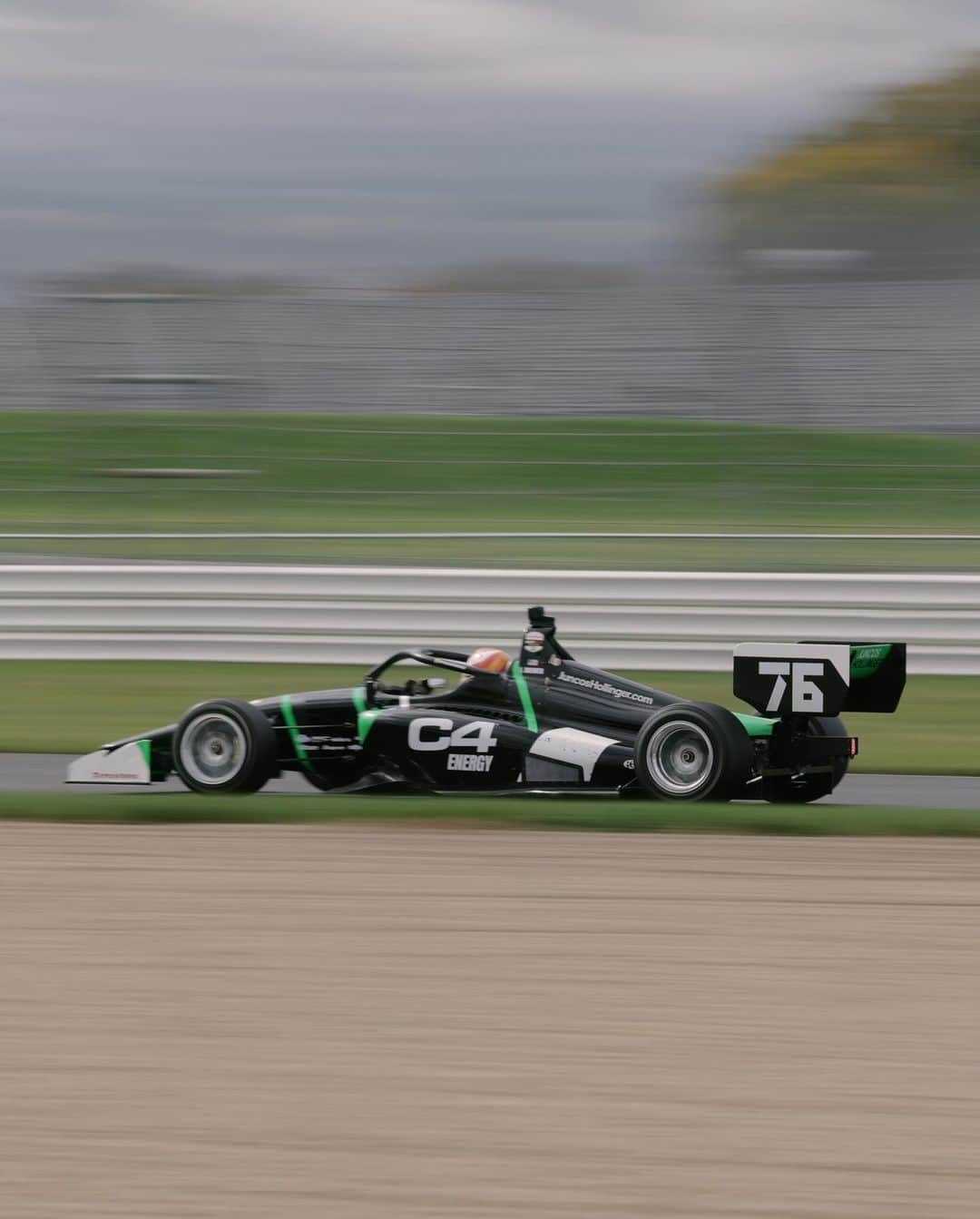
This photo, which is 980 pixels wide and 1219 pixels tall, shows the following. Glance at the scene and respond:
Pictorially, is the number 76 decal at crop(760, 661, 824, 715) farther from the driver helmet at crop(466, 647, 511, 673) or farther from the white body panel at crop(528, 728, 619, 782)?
the driver helmet at crop(466, 647, 511, 673)

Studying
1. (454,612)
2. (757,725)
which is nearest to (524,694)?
(757,725)

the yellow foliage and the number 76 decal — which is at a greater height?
the yellow foliage

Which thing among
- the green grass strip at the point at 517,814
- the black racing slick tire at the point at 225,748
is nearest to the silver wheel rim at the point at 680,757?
the green grass strip at the point at 517,814

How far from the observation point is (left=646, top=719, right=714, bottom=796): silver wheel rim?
24.7 ft

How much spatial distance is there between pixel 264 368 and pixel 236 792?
1108 cm

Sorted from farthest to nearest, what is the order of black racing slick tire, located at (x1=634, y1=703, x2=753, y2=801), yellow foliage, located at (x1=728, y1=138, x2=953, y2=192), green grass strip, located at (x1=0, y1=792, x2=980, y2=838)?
yellow foliage, located at (x1=728, y1=138, x2=953, y2=192) → black racing slick tire, located at (x1=634, y1=703, x2=753, y2=801) → green grass strip, located at (x1=0, y1=792, x2=980, y2=838)

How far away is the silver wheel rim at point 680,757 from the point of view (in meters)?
7.54

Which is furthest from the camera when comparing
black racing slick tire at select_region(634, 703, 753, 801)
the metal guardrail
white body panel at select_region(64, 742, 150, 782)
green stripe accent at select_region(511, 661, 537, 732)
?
the metal guardrail

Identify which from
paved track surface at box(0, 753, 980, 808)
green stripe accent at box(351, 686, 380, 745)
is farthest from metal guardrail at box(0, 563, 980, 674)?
green stripe accent at box(351, 686, 380, 745)

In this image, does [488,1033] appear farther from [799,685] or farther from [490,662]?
[490,662]

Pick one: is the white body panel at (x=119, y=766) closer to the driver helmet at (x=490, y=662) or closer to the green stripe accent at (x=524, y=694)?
the driver helmet at (x=490, y=662)

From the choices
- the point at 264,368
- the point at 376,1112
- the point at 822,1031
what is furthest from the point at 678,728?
the point at 264,368

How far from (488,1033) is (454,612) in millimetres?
8300

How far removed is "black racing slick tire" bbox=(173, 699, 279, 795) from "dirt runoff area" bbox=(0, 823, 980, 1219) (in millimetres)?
1333
